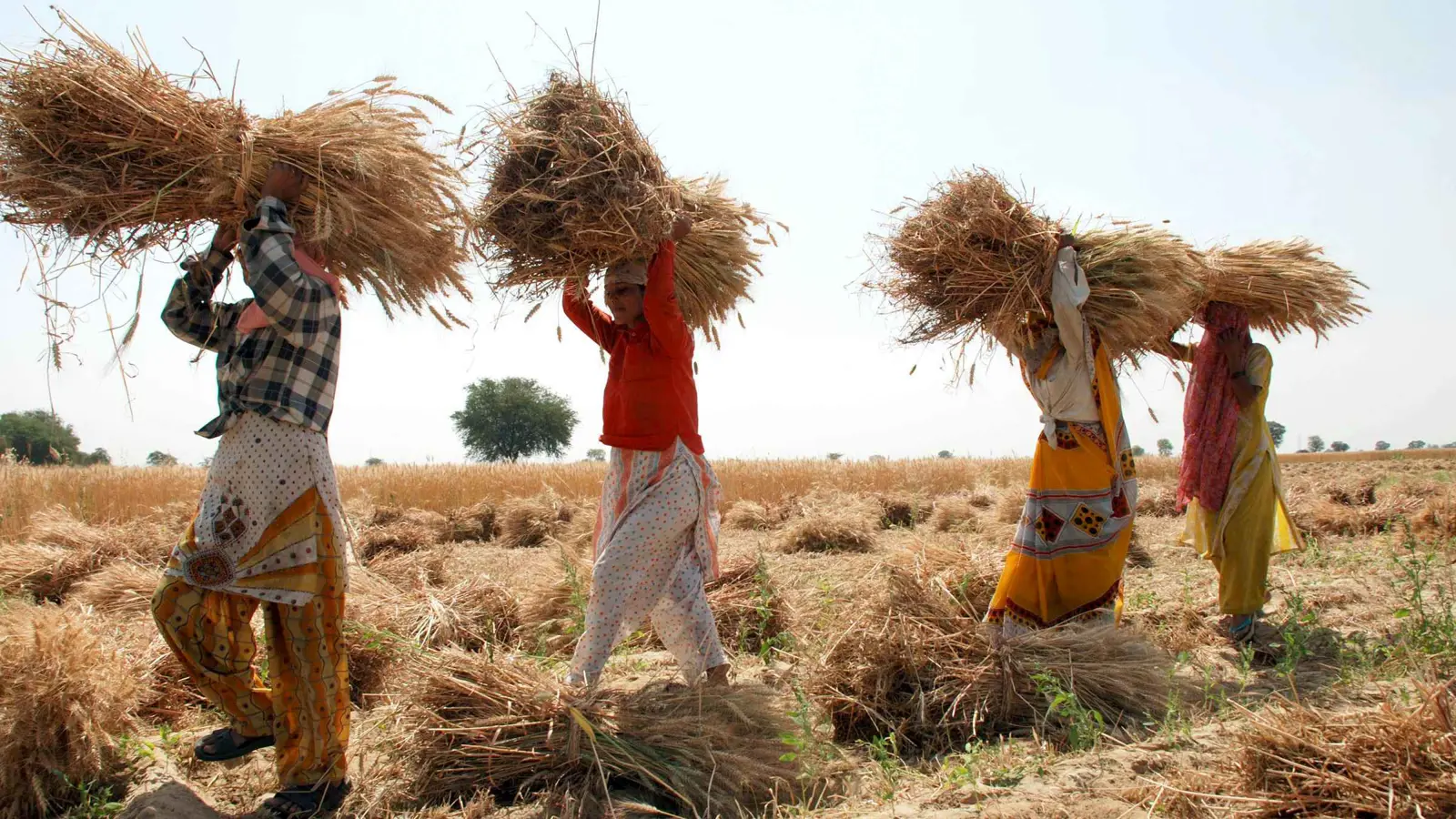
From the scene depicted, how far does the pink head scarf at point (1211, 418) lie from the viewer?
4812 millimetres

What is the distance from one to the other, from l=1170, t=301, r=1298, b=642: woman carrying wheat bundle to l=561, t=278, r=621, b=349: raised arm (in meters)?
3.14

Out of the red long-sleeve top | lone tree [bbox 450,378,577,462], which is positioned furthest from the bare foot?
lone tree [bbox 450,378,577,462]

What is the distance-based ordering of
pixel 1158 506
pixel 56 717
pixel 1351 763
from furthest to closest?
pixel 1158 506 → pixel 56 717 → pixel 1351 763

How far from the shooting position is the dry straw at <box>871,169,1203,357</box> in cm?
415

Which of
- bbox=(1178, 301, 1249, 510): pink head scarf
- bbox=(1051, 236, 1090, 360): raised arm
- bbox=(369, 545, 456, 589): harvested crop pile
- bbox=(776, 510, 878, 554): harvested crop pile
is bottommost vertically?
bbox=(369, 545, 456, 589): harvested crop pile

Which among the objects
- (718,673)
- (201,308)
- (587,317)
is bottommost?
(718,673)

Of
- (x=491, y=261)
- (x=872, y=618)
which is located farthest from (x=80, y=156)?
(x=872, y=618)

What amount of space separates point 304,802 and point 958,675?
86.0 inches

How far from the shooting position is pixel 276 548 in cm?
281

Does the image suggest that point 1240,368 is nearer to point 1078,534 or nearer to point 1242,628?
point 1242,628

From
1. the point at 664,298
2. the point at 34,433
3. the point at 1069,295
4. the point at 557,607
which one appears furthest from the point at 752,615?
the point at 34,433

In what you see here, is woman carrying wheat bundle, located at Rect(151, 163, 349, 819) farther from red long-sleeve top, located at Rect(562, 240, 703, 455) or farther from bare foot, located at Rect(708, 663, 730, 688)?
bare foot, located at Rect(708, 663, 730, 688)

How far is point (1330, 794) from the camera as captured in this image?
2145 millimetres

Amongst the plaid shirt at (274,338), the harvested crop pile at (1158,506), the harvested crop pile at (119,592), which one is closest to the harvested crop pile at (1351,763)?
the plaid shirt at (274,338)
